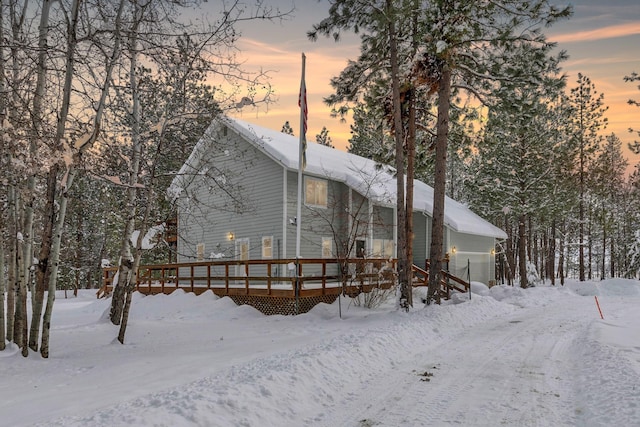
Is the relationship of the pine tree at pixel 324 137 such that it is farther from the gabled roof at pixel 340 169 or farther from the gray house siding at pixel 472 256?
the gray house siding at pixel 472 256

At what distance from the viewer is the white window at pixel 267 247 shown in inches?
744

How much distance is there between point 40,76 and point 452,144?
14.1 m

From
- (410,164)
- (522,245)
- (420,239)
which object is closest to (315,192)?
(410,164)

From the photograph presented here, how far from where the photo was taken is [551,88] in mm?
13367

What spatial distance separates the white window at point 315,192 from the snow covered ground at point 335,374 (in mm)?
7269

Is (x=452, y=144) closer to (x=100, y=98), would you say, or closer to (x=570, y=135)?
(x=100, y=98)

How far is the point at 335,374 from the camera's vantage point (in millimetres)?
6625

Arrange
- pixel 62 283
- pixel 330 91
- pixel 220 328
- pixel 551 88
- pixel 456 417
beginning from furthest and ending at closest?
pixel 62 283, pixel 330 91, pixel 551 88, pixel 220 328, pixel 456 417

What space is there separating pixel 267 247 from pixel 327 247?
2.92 metres

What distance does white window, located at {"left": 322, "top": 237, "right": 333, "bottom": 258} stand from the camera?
66.1ft

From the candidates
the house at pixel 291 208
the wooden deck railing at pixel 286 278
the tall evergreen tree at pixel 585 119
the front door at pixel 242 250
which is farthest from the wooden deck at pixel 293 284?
the tall evergreen tree at pixel 585 119

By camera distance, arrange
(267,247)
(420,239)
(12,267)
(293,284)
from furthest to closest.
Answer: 1. (420,239)
2. (267,247)
3. (293,284)
4. (12,267)

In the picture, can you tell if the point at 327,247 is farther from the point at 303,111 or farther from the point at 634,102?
the point at 634,102

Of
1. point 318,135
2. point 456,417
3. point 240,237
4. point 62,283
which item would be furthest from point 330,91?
point 318,135
